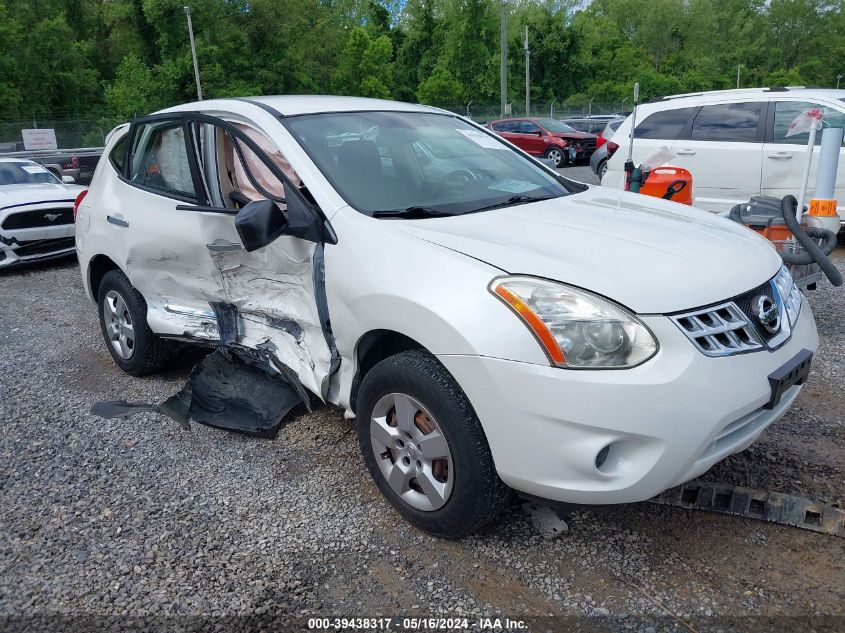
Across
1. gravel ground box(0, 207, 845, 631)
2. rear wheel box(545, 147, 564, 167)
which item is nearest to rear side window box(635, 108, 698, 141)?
gravel ground box(0, 207, 845, 631)

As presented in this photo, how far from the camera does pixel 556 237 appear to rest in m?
2.68

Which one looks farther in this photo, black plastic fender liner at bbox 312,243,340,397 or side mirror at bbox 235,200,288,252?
black plastic fender liner at bbox 312,243,340,397

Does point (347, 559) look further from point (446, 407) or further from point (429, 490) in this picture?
point (446, 407)

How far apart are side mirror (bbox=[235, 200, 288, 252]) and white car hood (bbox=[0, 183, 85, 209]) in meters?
6.99

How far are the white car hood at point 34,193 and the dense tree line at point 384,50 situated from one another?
113ft

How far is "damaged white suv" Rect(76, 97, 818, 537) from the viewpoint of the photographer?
2.23 meters

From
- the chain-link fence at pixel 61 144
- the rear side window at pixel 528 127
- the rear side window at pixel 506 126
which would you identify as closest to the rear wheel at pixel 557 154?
the rear side window at pixel 528 127

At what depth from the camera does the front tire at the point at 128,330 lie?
429 centimetres

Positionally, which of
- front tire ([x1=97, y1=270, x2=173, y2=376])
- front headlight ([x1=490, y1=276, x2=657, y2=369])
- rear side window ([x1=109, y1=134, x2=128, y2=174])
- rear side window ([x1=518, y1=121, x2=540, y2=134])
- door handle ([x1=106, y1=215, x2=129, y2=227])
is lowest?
front tire ([x1=97, y1=270, x2=173, y2=376])

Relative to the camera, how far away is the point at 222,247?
11.6ft

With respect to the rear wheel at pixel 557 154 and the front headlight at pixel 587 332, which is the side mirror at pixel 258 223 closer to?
the front headlight at pixel 587 332

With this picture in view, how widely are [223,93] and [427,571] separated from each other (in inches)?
1850

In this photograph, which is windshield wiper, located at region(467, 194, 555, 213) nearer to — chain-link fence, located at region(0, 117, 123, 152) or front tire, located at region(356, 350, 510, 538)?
front tire, located at region(356, 350, 510, 538)

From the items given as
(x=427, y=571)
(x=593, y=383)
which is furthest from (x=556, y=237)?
(x=427, y=571)
